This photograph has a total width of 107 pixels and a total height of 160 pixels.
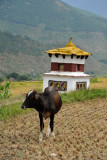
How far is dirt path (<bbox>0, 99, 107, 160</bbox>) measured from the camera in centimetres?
799

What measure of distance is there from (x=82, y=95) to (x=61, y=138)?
8731 millimetres

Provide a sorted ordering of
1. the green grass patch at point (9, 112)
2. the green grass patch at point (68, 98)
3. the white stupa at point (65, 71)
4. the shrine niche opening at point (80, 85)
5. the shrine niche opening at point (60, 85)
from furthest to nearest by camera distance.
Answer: the shrine niche opening at point (80, 85) → the shrine niche opening at point (60, 85) → the white stupa at point (65, 71) → the green grass patch at point (68, 98) → the green grass patch at point (9, 112)

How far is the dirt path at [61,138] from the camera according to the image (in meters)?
7.99

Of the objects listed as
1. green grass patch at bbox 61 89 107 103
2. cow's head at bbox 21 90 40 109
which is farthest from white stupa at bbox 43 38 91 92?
cow's head at bbox 21 90 40 109

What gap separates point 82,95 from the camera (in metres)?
18.1

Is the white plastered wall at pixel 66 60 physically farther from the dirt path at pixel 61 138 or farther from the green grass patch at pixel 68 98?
the dirt path at pixel 61 138

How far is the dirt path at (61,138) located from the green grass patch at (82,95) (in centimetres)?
310

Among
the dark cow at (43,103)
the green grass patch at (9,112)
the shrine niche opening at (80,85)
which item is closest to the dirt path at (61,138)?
the green grass patch at (9,112)

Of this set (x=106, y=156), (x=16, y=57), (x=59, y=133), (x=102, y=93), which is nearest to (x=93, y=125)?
(x=59, y=133)

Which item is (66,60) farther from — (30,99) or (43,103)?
(30,99)

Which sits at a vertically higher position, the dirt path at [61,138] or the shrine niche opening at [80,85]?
the shrine niche opening at [80,85]

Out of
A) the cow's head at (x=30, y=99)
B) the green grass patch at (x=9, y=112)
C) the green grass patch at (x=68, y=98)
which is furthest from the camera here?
the green grass patch at (x=68, y=98)

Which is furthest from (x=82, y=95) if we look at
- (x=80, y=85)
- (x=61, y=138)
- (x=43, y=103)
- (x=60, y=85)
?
(x=43, y=103)

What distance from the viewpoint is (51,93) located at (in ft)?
32.4
